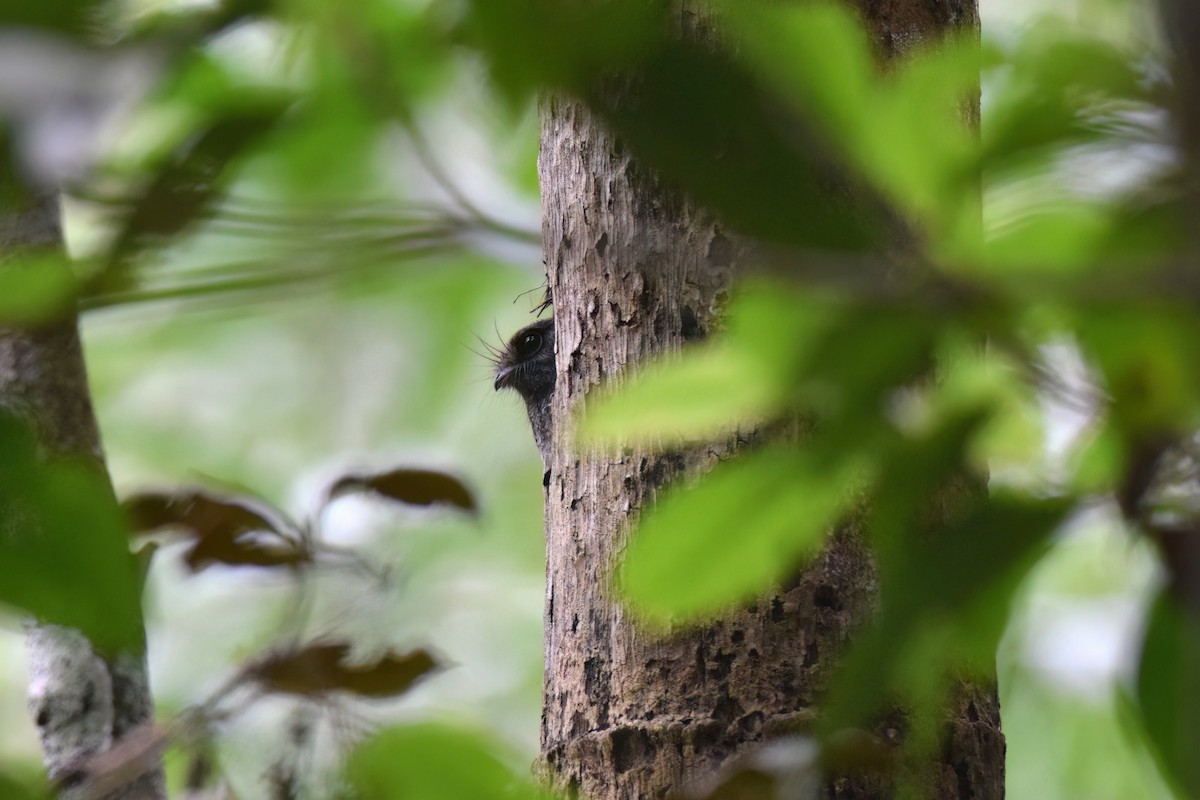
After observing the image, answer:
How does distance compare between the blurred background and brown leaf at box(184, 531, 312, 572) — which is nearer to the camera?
the blurred background

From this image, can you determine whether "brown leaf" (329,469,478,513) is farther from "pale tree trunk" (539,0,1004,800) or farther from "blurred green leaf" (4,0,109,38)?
"blurred green leaf" (4,0,109,38)

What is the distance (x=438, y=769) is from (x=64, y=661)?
837 mm

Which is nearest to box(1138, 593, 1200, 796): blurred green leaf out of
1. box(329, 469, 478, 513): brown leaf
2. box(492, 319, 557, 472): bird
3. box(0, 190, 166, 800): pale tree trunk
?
box(329, 469, 478, 513): brown leaf

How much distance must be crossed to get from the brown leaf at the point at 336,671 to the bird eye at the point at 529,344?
1113 mm

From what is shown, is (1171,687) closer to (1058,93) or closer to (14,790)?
(1058,93)

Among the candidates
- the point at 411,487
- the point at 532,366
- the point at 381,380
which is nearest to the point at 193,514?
the point at 411,487

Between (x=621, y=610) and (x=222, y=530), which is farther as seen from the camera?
(x=621, y=610)

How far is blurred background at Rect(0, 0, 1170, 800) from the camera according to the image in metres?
0.57

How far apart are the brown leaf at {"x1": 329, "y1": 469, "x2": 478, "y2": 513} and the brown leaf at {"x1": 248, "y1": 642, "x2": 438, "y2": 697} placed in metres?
0.14

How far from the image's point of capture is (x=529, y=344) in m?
2.00

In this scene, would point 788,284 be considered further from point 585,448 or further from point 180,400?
point 180,400

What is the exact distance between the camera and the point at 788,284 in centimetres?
48

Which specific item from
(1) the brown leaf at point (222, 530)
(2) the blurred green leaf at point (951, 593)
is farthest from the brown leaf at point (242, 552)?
(2) the blurred green leaf at point (951, 593)

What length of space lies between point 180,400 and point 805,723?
3905 millimetres
